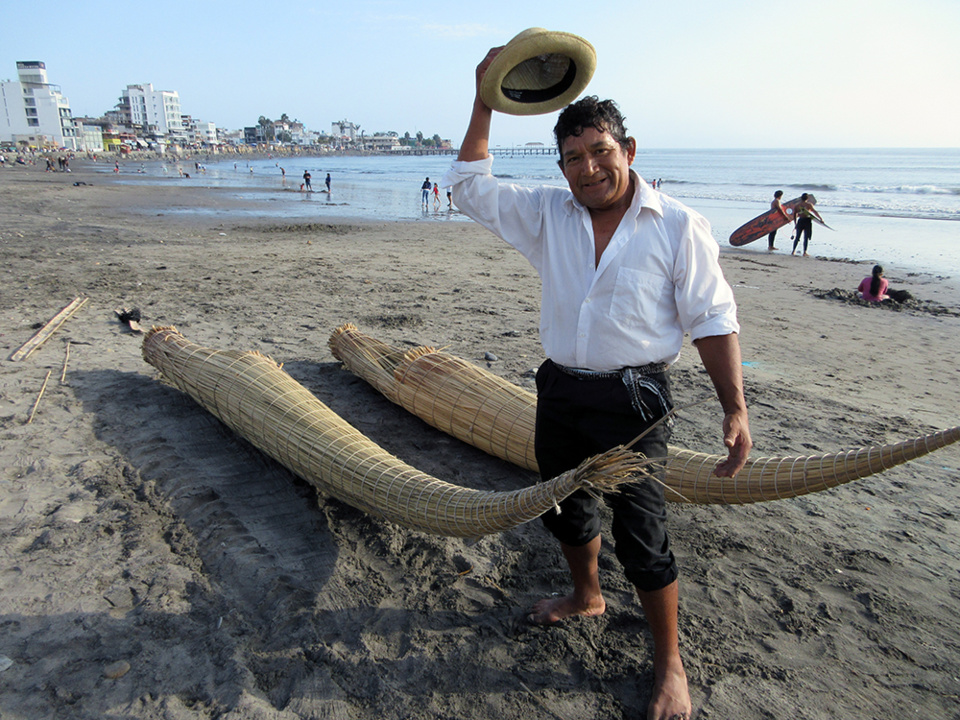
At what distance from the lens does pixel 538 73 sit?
2059mm

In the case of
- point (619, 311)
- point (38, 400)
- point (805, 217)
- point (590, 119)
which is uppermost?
point (590, 119)

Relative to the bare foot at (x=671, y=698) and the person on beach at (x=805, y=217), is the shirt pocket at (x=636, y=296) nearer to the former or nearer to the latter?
the bare foot at (x=671, y=698)

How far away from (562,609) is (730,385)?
46.0 inches

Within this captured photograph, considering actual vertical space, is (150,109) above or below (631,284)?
above

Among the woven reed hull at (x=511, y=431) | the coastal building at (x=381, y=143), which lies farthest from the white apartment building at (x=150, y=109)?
the woven reed hull at (x=511, y=431)

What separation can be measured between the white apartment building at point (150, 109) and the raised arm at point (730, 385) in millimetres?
144268

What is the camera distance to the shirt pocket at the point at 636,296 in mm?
1775

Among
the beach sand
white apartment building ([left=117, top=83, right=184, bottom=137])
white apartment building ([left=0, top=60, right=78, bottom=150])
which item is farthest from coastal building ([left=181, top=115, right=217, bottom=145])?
the beach sand

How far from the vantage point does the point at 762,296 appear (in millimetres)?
8945

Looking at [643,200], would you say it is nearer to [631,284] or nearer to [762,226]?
[631,284]

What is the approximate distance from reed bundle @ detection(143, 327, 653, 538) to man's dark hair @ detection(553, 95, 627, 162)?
0.97 m

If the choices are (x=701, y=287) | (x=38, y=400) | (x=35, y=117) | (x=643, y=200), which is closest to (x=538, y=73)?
(x=643, y=200)

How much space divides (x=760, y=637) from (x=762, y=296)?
760cm

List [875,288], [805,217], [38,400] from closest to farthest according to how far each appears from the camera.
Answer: [38,400]
[875,288]
[805,217]
